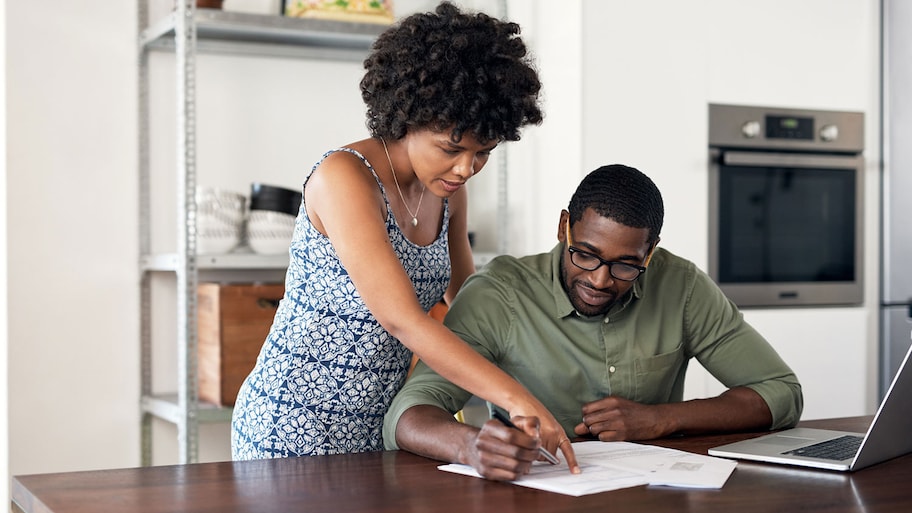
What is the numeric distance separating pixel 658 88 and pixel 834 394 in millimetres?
1062

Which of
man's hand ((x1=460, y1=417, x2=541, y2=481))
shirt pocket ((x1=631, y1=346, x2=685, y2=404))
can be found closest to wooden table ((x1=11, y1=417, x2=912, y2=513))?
man's hand ((x1=460, y1=417, x2=541, y2=481))

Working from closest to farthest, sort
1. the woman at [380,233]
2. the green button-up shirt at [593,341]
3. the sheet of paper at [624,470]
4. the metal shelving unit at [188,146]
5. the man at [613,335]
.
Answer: the sheet of paper at [624,470] → the woman at [380,233] → the man at [613,335] → the green button-up shirt at [593,341] → the metal shelving unit at [188,146]

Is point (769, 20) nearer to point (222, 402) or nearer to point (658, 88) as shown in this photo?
point (658, 88)

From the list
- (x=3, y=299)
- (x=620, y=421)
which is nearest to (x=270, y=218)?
(x=3, y=299)

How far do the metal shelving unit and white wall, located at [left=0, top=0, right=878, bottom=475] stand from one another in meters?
0.03

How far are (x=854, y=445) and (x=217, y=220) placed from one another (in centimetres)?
180

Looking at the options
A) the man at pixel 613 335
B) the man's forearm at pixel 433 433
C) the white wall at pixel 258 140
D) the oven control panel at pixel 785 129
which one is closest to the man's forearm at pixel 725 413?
the man at pixel 613 335

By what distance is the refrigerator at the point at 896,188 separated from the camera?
10.5 feet

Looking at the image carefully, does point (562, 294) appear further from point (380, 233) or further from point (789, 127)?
point (789, 127)

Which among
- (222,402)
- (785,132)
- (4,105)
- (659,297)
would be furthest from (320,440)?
(785,132)

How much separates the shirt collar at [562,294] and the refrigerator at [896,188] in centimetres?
162

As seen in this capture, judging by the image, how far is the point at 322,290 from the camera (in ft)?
5.63

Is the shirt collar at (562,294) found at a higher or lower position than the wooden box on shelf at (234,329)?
higher

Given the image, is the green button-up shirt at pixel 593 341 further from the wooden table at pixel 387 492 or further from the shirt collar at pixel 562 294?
the wooden table at pixel 387 492
